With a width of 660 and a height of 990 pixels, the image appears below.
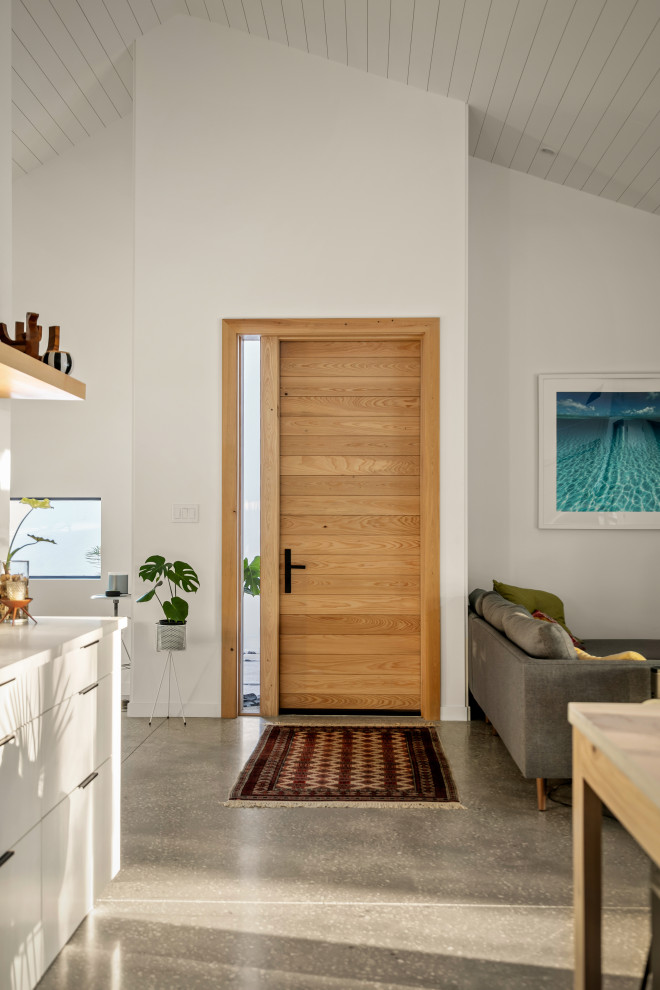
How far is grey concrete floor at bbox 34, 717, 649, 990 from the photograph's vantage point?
2.08 m

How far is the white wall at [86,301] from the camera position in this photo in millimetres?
5805

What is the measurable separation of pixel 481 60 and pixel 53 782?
3.99 m

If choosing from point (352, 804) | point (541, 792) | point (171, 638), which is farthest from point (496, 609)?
point (171, 638)

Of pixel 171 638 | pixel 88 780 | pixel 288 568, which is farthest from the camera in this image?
pixel 288 568

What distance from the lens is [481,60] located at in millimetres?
4223

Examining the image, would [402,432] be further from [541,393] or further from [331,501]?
[541,393]

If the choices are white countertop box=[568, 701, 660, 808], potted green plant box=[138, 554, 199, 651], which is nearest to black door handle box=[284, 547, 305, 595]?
potted green plant box=[138, 554, 199, 651]

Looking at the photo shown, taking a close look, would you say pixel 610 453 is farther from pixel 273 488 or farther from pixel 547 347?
pixel 273 488

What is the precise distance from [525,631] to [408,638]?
1445mm

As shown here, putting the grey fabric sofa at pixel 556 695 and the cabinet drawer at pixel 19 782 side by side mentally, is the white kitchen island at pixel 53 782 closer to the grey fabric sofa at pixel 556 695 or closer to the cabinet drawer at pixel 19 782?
the cabinet drawer at pixel 19 782

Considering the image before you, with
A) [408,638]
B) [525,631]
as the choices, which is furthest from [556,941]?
[408,638]

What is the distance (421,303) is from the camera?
186 inches

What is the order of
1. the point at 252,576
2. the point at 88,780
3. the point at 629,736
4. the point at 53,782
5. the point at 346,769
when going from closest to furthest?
the point at 629,736, the point at 53,782, the point at 88,780, the point at 346,769, the point at 252,576

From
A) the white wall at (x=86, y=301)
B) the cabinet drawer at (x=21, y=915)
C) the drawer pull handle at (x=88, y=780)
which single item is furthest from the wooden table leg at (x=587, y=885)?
the white wall at (x=86, y=301)
